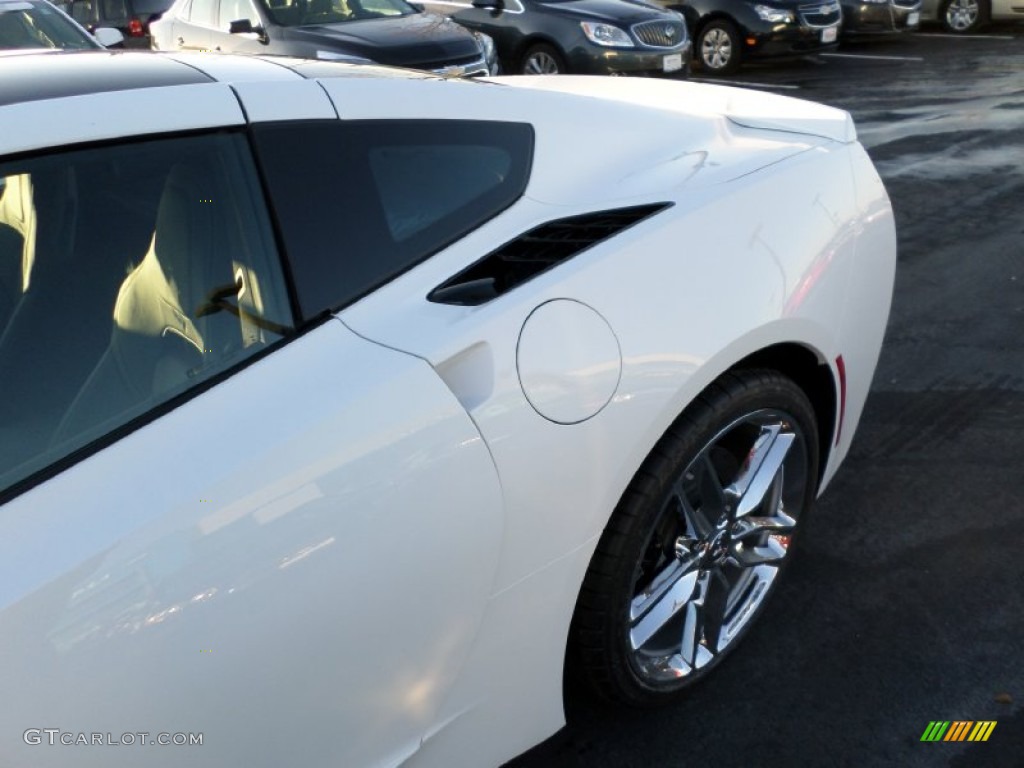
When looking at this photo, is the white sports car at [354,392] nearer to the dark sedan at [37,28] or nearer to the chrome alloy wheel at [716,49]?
the dark sedan at [37,28]

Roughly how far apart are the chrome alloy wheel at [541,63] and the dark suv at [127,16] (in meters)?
4.49

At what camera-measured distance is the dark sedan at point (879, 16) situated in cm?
1422

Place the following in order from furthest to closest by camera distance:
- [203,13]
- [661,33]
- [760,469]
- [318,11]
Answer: [661,33]
[203,13]
[318,11]
[760,469]

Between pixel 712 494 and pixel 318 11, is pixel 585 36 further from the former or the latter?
pixel 712 494

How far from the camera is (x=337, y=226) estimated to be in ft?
6.61

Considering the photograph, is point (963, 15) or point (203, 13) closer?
point (203, 13)

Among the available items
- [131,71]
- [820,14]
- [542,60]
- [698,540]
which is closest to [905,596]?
[698,540]

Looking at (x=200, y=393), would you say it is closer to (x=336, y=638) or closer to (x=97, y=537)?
(x=97, y=537)

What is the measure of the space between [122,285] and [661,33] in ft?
33.6

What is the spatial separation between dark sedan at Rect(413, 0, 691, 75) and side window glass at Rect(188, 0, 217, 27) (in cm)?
273

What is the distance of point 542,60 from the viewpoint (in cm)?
1155

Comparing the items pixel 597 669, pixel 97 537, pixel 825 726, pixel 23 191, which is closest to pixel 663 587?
pixel 597 669

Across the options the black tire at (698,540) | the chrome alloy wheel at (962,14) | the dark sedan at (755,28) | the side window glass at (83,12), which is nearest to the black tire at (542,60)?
the dark sedan at (755,28)

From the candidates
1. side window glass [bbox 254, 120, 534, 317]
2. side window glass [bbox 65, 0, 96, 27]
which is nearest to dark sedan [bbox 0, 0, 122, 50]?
side window glass [bbox 65, 0, 96, 27]
